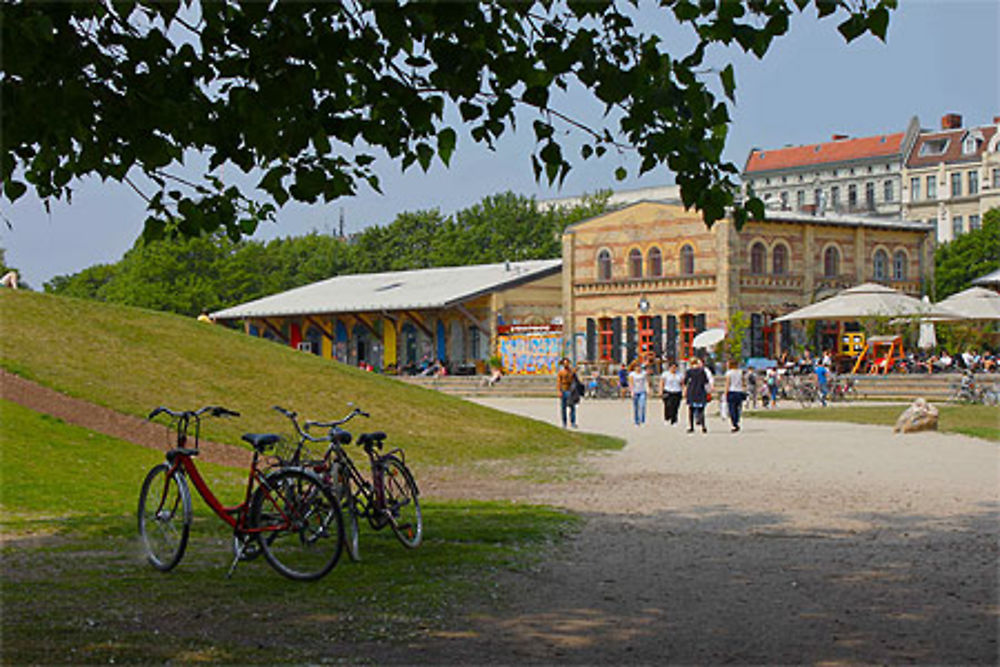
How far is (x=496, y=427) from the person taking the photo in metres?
24.7

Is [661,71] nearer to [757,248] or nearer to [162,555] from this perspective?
[162,555]

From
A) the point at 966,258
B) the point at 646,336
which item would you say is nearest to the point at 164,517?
the point at 646,336

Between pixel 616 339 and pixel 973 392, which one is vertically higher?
pixel 616 339

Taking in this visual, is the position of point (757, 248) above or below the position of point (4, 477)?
above

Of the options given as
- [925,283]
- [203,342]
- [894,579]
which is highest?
[925,283]

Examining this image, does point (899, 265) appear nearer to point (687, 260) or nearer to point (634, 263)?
point (687, 260)

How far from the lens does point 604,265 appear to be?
197 ft

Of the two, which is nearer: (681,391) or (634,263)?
(681,391)

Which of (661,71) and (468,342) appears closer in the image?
(661,71)

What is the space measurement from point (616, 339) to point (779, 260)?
323 inches

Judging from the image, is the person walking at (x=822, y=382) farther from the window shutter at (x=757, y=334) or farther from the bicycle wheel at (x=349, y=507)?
the bicycle wheel at (x=349, y=507)

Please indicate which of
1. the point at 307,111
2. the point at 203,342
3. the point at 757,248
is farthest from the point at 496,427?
the point at 757,248

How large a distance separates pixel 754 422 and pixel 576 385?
4849mm

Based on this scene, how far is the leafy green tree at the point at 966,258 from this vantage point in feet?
271
